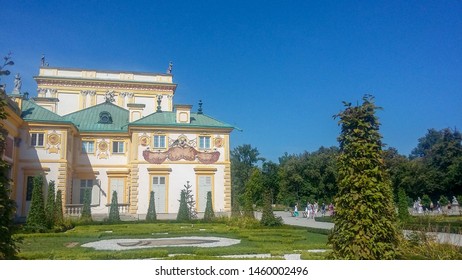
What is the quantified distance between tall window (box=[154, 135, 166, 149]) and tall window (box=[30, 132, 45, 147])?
13.5 feet

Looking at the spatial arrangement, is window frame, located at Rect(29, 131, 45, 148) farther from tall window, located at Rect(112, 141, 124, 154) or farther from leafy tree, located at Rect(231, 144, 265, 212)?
leafy tree, located at Rect(231, 144, 265, 212)

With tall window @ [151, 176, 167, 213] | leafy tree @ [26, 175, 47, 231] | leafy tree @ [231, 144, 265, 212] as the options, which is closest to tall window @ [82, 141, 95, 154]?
tall window @ [151, 176, 167, 213]

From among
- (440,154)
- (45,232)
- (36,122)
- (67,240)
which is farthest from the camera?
(36,122)

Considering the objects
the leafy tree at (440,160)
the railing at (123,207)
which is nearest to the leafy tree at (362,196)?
the leafy tree at (440,160)

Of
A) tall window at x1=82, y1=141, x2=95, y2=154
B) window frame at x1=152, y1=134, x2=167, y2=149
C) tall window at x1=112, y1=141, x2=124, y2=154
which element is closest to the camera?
tall window at x1=112, y1=141, x2=124, y2=154

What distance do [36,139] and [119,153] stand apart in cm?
304

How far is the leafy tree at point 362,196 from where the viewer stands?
5.35m

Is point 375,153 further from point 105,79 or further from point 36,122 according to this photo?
point 105,79

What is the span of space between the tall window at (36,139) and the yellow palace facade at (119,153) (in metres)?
0.04

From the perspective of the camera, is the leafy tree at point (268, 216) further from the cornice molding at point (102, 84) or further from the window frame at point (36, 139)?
the cornice molding at point (102, 84)

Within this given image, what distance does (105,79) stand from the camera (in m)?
21.8

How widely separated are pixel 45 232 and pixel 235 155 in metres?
9.57

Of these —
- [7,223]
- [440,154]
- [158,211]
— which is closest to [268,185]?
[158,211]

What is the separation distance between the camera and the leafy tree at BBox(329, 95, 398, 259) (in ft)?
17.6
